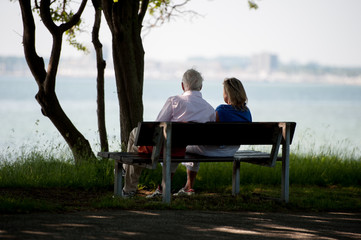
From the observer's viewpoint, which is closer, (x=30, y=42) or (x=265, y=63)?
(x=30, y=42)

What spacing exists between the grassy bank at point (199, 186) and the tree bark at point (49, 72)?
1.12 ft

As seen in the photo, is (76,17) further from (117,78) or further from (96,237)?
(96,237)

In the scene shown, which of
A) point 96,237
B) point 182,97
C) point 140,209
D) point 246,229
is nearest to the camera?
point 96,237

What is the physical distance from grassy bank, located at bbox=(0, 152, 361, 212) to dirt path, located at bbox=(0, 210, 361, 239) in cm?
41

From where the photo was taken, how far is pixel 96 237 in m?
4.63

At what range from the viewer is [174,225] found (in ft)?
17.1

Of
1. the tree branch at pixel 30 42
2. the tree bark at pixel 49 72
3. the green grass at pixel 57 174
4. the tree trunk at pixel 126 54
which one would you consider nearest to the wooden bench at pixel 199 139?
the green grass at pixel 57 174

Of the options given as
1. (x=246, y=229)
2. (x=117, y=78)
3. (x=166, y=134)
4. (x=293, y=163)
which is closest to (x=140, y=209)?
(x=166, y=134)

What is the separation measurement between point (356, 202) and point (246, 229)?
2.52 metres

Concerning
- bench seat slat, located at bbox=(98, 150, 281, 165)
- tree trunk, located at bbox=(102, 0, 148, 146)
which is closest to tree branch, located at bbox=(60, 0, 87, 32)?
tree trunk, located at bbox=(102, 0, 148, 146)

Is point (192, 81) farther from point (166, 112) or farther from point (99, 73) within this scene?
point (99, 73)

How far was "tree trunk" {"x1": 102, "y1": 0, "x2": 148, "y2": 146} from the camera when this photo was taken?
927 centimetres

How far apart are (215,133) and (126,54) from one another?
3234 mm

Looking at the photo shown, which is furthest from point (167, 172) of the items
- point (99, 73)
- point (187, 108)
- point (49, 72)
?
point (99, 73)
